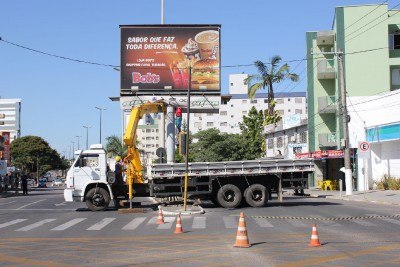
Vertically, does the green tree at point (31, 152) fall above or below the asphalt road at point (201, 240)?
above

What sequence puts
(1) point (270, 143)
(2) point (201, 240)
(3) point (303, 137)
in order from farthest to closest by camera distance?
(1) point (270, 143)
(3) point (303, 137)
(2) point (201, 240)

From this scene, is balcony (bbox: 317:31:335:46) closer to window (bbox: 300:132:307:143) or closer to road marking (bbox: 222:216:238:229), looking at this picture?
window (bbox: 300:132:307:143)

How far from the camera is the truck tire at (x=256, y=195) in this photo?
2502 centimetres

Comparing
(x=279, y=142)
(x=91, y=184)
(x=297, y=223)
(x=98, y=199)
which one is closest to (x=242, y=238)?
(x=297, y=223)

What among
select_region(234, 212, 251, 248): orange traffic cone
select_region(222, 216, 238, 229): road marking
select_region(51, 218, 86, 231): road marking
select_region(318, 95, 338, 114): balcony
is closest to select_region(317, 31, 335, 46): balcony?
select_region(318, 95, 338, 114): balcony

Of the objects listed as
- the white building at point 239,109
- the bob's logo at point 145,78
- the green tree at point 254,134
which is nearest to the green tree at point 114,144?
the green tree at point 254,134

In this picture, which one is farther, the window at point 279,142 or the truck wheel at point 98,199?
the window at point 279,142

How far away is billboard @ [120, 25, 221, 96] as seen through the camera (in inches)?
1486

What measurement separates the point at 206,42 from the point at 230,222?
21.4 m

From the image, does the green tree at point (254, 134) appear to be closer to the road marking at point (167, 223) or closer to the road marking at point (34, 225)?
the road marking at point (167, 223)

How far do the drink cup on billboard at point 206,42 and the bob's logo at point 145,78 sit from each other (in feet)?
10.9

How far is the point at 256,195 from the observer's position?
25219 mm

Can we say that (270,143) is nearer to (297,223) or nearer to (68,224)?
(297,223)

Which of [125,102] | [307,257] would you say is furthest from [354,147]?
[307,257]
